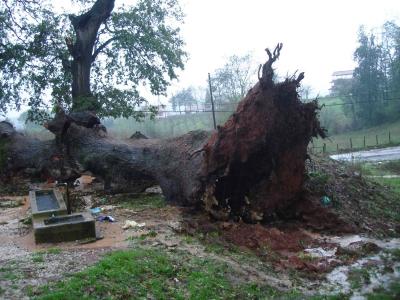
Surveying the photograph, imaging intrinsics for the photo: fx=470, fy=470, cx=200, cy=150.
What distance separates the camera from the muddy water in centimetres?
646

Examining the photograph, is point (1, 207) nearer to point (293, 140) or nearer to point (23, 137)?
point (23, 137)

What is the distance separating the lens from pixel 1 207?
10.8 m

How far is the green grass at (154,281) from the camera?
5.21 metres

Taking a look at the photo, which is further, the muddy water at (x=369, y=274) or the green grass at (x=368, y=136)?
the green grass at (x=368, y=136)

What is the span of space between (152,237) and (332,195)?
457 centimetres

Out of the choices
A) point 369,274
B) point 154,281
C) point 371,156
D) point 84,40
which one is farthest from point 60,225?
point 371,156

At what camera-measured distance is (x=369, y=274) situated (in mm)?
7000

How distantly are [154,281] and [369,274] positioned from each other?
335 cm

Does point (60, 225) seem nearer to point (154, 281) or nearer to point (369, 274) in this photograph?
point (154, 281)

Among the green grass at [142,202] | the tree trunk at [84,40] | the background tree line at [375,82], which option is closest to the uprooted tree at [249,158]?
the green grass at [142,202]

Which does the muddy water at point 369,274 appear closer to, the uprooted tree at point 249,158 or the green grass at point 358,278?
the green grass at point 358,278

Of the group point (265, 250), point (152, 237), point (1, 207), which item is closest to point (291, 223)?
point (265, 250)

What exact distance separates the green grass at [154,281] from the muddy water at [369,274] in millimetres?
878

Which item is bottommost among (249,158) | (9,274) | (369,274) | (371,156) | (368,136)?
(369,274)
